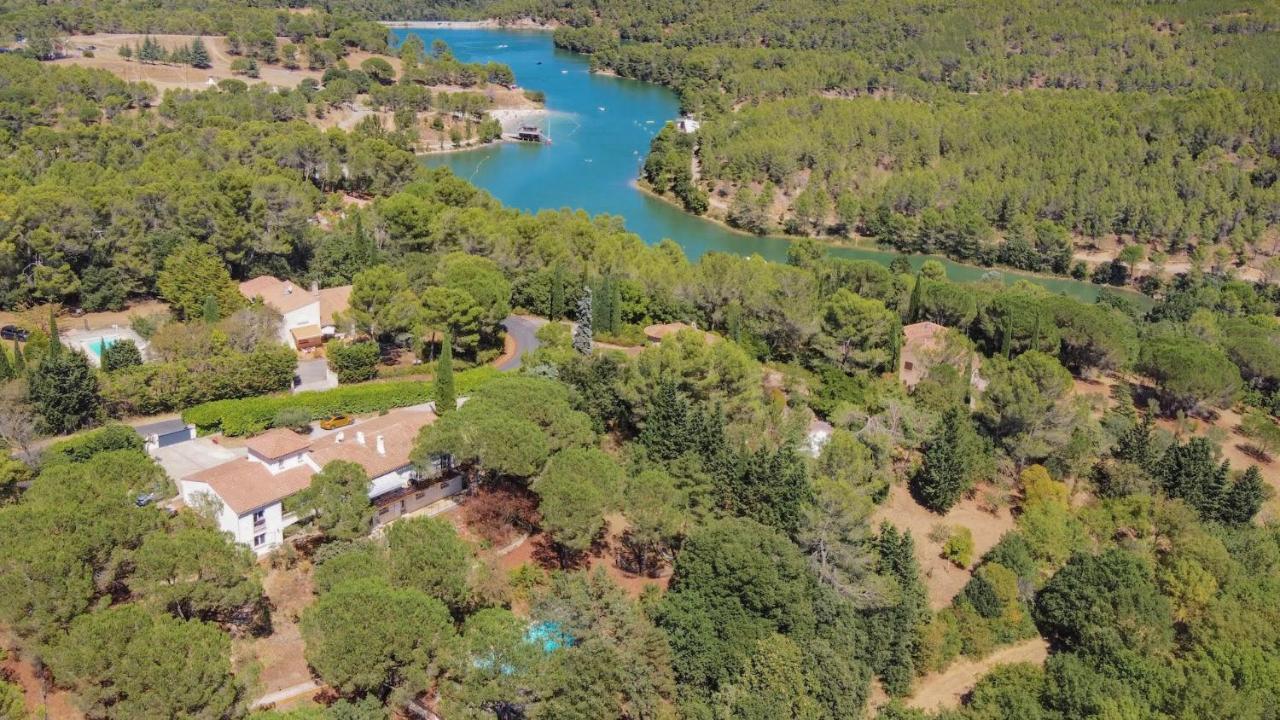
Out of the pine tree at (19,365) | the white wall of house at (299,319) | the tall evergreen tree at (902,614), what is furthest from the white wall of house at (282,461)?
the tall evergreen tree at (902,614)

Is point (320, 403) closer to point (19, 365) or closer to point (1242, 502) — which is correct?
point (19, 365)

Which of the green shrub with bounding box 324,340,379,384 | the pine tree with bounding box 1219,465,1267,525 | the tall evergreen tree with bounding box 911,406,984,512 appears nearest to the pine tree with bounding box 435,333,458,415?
the green shrub with bounding box 324,340,379,384

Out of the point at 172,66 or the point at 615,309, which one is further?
the point at 172,66

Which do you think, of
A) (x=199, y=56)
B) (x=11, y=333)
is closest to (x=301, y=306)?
(x=11, y=333)

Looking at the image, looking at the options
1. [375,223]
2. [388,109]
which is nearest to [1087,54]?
[388,109]

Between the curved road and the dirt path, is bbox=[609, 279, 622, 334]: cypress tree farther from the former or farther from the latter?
the dirt path

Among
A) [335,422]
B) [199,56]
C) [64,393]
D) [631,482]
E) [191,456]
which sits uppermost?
[631,482]
